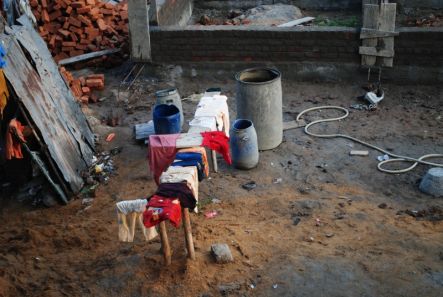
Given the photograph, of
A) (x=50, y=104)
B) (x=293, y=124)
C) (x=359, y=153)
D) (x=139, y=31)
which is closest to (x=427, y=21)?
(x=293, y=124)

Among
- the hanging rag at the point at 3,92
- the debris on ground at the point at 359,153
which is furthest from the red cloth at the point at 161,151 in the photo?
the debris on ground at the point at 359,153

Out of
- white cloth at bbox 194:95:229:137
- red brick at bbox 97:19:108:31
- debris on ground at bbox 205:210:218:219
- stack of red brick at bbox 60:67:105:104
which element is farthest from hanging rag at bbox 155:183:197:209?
red brick at bbox 97:19:108:31

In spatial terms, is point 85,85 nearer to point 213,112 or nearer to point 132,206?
point 213,112

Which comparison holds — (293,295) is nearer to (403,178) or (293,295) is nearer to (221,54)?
(403,178)

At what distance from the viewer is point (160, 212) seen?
16.3 ft

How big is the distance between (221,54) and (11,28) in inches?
164

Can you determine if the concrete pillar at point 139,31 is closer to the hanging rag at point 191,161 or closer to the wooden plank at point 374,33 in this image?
the wooden plank at point 374,33

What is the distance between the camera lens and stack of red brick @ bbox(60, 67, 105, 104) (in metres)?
10.5

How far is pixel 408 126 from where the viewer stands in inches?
362

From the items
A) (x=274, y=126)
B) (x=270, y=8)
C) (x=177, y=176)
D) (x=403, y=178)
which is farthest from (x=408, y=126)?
(x=270, y=8)

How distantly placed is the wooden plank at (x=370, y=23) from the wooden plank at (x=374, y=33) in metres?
0.07

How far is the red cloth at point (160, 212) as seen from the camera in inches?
195

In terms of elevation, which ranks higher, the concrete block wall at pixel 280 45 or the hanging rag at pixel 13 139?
the concrete block wall at pixel 280 45

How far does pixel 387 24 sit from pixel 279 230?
205 inches
